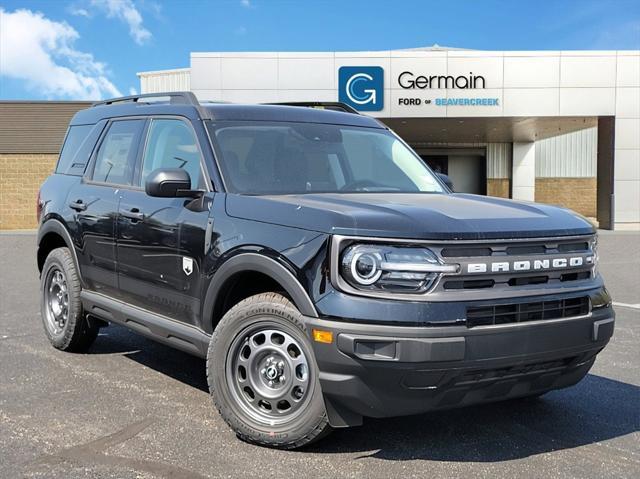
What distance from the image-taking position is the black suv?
10.9 feet

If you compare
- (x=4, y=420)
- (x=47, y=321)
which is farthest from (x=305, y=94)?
(x=4, y=420)

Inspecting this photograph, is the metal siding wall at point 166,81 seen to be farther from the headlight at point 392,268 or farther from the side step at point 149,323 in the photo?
the headlight at point 392,268

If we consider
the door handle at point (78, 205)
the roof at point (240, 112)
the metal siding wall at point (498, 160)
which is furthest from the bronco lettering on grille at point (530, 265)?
the metal siding wall at point (498, 160)

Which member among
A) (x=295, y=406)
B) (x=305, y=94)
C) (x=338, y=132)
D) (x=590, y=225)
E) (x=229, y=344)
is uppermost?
(x=305, y=94)

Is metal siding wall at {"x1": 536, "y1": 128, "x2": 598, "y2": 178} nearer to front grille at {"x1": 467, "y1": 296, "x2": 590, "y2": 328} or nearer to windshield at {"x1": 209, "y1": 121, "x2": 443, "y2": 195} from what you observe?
windshield at {"x1": 209, "y1": 121, "x2": 443, "y2": 195}

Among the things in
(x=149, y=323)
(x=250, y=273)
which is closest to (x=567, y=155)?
(x=149, y=323)

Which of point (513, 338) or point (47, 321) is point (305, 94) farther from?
point (513, 338)

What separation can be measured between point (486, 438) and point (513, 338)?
89cm

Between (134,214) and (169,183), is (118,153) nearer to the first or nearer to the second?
(134,214)

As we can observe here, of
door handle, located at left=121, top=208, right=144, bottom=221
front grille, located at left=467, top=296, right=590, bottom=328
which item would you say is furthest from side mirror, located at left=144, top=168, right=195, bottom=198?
front grille, located at left=467, top=296, right=590, bottom=328

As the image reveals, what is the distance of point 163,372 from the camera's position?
5.48 meters

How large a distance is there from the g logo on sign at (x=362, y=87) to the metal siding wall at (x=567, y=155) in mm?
16718

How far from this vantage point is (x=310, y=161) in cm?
471

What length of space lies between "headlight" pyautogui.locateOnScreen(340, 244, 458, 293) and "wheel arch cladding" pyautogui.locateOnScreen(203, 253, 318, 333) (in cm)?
29
